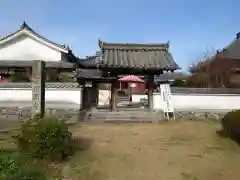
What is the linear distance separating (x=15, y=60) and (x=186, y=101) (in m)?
15.4

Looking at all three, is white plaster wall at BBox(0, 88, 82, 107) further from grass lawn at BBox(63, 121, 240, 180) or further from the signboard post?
grass lawn at BBox(63, 121, 240, 180)

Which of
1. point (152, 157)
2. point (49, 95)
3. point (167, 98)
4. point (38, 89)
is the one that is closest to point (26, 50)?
point (49, 95)

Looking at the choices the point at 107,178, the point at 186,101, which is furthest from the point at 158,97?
the point at 107,178

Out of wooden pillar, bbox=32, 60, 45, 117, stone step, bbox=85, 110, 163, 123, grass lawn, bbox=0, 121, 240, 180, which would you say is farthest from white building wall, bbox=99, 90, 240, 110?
wooden pillar, bbox=32, 60, 45, 117

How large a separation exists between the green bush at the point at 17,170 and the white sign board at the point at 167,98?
40.0 ft

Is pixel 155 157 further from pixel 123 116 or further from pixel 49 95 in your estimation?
pixel 49 95

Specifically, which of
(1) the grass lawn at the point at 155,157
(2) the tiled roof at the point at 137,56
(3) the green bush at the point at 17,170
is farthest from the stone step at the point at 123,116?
(3) the green bush at the point at 17,170

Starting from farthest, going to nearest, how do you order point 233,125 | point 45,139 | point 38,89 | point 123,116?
point 123,116 < point 38,89 < point 233,125 < point 45,139

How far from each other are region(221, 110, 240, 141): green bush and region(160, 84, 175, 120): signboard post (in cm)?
699

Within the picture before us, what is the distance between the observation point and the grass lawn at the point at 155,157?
8633mm

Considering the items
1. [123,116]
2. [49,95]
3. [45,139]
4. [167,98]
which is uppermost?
[49,95]

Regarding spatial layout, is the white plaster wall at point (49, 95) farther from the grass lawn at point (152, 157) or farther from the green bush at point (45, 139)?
the green bush at point (45, 139)

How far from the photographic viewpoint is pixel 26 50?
3158 centimetres

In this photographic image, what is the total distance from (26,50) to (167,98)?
16.1 meters
